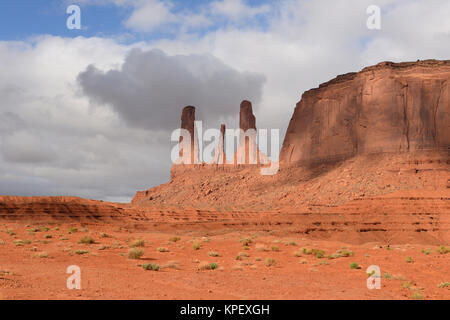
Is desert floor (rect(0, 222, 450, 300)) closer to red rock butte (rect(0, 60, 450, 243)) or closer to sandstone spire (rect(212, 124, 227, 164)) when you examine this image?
red rock butte (rect(0, 60, 450, 243))

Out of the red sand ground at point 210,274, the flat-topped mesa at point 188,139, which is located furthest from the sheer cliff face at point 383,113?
the flat-topped mesa at point 188,139

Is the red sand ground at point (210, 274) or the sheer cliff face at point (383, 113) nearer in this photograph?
the red sand ground at point (210, 274)

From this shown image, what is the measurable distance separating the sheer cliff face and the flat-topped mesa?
113 feet

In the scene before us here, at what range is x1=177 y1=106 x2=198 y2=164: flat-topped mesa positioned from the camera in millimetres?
105000

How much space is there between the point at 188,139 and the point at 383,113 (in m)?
54.0

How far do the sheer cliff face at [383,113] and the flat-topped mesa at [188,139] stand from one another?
34450 millimetres

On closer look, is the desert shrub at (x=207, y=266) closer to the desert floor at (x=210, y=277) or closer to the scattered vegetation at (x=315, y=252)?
the desert floor at (x=210, y=277)

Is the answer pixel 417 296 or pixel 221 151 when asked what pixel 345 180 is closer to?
pixel 221 151

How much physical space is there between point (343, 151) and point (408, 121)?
11.3 meters

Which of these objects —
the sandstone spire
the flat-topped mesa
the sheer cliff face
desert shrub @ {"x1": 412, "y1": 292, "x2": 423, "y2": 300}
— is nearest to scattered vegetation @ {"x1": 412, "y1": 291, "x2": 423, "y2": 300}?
desert shrub @ {"x1": 412, "y1": 292, "x2": 423, "y2": 300}

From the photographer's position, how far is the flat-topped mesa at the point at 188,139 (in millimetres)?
105000

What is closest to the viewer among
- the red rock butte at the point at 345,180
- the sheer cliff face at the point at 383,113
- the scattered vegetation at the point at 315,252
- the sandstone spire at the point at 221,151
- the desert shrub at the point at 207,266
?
the desert shrub at the point at 207,266

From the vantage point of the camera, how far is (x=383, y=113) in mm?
67062
